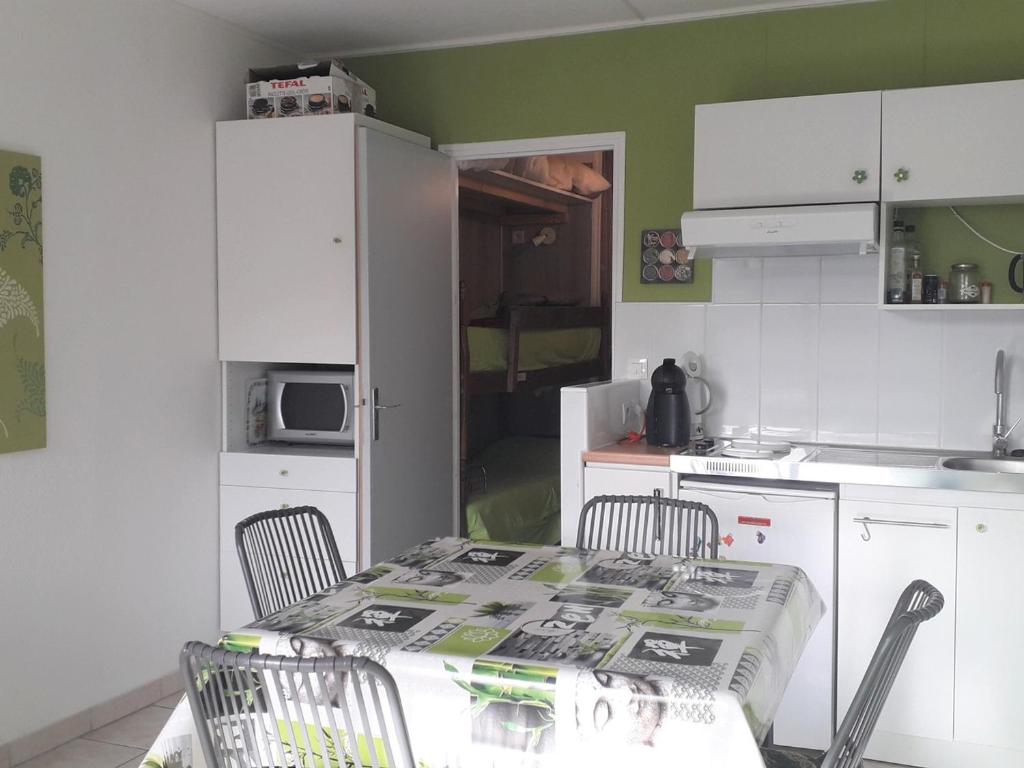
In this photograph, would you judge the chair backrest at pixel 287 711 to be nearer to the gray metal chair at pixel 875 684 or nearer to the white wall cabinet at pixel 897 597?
the gray metal chair at pixel 875 684

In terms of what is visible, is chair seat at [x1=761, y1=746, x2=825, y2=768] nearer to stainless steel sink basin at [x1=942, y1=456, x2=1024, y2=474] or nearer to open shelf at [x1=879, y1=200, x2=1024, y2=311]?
stainless steel sink basin at [x1=942, y1=456, x2=1024, y2=474]

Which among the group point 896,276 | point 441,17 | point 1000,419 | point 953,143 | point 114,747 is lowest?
point 114,747

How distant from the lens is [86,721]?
344 cm

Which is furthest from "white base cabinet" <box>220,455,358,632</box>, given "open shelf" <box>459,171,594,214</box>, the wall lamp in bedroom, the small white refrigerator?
the wall lamp in bedroom

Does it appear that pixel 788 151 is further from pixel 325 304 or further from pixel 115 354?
pixel 115 354

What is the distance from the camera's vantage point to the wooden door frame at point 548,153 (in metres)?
4.19

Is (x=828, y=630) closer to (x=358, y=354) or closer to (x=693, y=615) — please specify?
(x=693, y=615)

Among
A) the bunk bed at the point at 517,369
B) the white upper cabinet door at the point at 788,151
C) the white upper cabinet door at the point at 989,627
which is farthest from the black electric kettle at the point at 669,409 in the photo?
the bunk bed at the point at 517,369

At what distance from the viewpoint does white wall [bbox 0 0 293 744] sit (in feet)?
10.6

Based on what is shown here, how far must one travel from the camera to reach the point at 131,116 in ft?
11.8

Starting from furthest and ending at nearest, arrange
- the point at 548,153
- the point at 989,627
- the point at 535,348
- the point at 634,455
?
the point at 535,348
the point at 548,153
the point at 634,455
the point at 989,627

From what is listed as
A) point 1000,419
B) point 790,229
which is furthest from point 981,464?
point 790,229

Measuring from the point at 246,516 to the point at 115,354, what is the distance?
34.2 inches

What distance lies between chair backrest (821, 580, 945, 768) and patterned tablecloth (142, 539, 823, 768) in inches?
5.4
